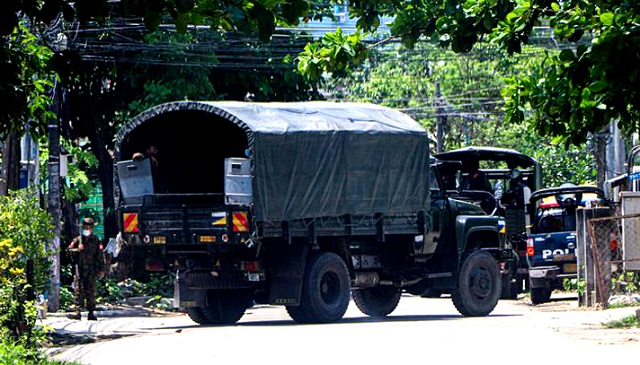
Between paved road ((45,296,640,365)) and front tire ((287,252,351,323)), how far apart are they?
321 mm

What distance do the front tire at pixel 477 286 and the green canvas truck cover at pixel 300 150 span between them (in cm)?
153

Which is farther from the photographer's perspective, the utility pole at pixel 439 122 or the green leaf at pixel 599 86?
the utility pole at pixel 439 122

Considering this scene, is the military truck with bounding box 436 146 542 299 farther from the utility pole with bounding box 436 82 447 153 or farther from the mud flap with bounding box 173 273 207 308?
the utility pole with bounding box 436 82 447 153

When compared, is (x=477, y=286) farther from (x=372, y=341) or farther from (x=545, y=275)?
(x=372, y=341)

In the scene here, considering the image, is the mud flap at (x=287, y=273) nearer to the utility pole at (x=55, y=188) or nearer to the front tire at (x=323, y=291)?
the front tire at (x=323, y=291)

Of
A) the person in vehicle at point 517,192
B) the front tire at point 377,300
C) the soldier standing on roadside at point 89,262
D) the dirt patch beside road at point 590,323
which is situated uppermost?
the person in vehicle at point 517,192

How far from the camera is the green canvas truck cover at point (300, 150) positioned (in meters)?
21.6

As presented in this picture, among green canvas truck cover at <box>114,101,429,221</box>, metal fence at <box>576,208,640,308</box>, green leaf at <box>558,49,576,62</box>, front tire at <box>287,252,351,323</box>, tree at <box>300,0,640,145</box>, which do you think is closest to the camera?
tree at <box>300,0,640,145</box>

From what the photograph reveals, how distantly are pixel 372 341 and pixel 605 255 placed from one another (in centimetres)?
794

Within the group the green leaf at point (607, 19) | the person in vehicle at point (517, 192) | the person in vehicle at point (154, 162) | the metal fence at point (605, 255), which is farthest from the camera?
the person in vehicle at point (517, 192)

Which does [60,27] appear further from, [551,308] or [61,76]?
[61,76]

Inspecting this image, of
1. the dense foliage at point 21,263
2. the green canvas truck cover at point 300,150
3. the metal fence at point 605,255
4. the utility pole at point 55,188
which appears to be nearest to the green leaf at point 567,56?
the dense foliage at point 21,263

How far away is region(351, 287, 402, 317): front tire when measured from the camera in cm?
2517

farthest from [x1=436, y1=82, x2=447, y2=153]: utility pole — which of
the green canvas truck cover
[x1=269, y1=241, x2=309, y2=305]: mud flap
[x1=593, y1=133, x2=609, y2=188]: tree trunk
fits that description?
[x1=269, y1=241, x2=309, y2=305]: mud flap
